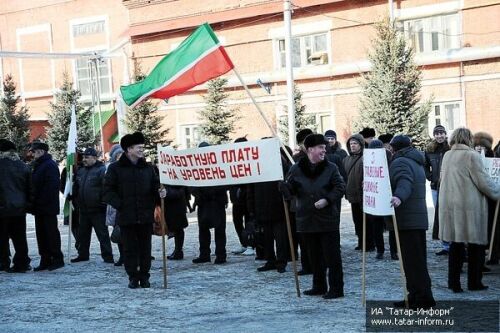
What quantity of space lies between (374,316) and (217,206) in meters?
4.81

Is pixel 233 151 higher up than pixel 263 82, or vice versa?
pixel 263 82

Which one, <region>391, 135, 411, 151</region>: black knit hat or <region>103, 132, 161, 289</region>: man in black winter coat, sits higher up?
<region>391, 135, 411, 151</region>: black knit hat

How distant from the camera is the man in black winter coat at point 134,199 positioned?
33.4 feet

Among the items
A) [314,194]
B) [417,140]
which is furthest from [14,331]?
[417,140]

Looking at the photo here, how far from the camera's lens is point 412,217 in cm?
805

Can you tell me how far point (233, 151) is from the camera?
381 inches

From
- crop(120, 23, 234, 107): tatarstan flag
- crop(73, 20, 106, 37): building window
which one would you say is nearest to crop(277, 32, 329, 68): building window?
crop(73, 20, 106, 37): building window

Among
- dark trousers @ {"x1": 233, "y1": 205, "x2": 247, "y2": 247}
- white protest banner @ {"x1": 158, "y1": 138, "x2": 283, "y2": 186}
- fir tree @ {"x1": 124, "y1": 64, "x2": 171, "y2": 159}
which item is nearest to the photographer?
white protest banner @ {"x1": 158, "y1": 138, "x2": 283, "y2": 186}

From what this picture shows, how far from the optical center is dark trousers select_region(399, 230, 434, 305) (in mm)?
7965

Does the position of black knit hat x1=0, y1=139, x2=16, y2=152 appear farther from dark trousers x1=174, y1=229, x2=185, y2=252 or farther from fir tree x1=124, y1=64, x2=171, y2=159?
fir tree x1=124, y1=64, x2=171, y2=159

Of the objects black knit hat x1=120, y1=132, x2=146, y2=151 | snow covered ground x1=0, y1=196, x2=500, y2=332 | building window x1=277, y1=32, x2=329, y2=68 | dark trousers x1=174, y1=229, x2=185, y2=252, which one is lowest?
snow covered ground x1=0, y1=196, x2=500, y2=332

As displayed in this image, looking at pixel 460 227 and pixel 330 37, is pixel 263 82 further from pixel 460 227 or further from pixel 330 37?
pixel 460 227

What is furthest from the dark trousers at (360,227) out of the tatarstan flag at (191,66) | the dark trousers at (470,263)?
the tatarstan flag at (191,66)

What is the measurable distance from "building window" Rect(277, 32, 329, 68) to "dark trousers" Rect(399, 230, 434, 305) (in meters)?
21.9
